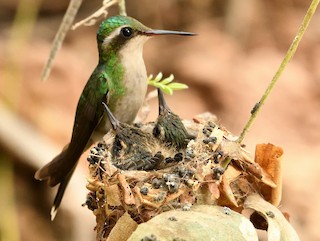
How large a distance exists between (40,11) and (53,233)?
2733 mm

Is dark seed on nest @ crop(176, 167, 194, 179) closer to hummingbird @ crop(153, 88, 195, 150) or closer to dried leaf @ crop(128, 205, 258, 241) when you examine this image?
dried leaf @ crop(128, 205, 258, 241)

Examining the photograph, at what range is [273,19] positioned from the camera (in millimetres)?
9156

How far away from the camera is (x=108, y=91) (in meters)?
3.65

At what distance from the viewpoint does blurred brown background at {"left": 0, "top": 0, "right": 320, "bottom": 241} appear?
6965mm

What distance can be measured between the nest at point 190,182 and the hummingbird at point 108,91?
636mm

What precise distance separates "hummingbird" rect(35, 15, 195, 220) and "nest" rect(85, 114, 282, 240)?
64 centimetres

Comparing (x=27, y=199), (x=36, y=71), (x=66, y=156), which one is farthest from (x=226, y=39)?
(x=66, y=156)

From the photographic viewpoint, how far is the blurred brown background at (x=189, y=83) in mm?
6965

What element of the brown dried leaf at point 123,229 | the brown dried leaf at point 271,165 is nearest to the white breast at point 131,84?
the brown dried leaf at point 271,165

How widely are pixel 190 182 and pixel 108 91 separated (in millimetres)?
1200

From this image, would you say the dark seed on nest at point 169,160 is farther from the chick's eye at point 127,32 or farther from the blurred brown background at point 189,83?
the blurred brown background at point 189,83

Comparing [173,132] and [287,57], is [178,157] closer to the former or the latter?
[173,132]

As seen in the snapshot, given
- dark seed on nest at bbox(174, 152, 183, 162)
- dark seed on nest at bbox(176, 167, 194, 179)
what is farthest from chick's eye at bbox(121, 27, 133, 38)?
dark seed on nest at bbox(176, 167, 194, 179)

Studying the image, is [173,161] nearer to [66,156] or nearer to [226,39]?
[66,156]
